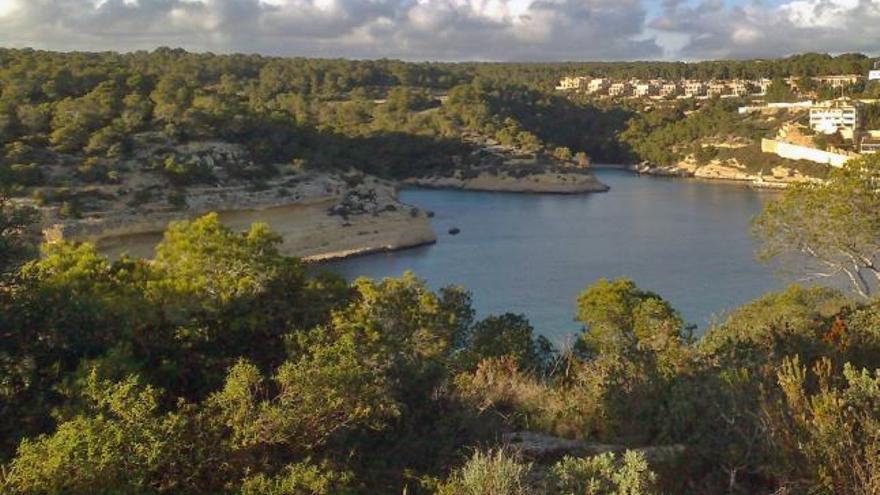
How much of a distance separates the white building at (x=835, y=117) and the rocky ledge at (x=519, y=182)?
1932 centimetres

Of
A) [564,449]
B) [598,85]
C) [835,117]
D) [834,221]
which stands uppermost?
[598,85]

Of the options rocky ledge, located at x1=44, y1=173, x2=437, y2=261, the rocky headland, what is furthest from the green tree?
rocky ledge, located at x1=44, y1=173, x2=437, y2=261

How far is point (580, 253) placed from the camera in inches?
1293

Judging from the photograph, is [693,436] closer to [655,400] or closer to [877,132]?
[655,400]

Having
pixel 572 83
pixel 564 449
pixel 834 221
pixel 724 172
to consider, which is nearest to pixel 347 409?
pixel 564 449

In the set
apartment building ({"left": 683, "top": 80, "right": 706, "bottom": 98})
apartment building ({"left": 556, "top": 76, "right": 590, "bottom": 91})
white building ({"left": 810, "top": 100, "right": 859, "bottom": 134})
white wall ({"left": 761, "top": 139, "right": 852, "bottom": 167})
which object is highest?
apartment building ({"left": 556, "top": 76, "right": 590, "bottom": 91})

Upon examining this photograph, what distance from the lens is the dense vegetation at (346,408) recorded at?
384 centimetres

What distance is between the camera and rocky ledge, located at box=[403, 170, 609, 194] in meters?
54.8

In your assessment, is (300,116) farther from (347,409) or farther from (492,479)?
(492,479)

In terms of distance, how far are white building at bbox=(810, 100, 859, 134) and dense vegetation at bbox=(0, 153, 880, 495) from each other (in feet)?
202

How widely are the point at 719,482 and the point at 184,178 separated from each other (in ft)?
93.1

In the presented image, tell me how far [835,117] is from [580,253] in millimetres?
39372

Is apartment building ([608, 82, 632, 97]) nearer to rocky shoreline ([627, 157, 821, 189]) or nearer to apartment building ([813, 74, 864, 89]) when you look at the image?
apartment building ([813, 74, 864, 89])

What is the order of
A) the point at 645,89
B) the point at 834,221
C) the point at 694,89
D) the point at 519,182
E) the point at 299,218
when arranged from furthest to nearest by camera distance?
the point at 645,89 → the point at 694,89 → the point at 519,182 → the point at 299,218 → the point at 834,221
